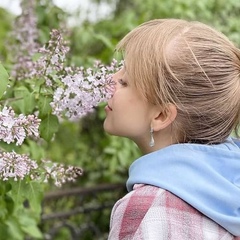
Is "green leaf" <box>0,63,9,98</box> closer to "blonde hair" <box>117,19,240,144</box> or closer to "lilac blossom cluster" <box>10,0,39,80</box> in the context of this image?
"blonde hair" <box>117,19,240,144</box>

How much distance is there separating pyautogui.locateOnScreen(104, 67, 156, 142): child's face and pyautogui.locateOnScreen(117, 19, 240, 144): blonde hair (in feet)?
0.08

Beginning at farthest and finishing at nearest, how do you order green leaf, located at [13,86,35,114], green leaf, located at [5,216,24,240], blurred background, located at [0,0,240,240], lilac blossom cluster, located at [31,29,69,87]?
blurred background, located at [0,0,240,240] < green leaf, located at [5,216,24,240] < green leaf, located at [13,86,35,114] < lilac blossom cluster, located at [31,29,69,87]

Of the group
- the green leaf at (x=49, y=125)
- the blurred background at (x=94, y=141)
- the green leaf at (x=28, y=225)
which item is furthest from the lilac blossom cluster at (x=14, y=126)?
the blurred background at (x=94, y=141)

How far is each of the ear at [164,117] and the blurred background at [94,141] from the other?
1.28 m

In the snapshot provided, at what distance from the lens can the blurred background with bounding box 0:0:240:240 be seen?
3.49 meters

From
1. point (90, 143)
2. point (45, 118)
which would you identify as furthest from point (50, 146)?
point (45, 118)

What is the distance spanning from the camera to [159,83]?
5.55 ft

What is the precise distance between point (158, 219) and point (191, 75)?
1.12ft

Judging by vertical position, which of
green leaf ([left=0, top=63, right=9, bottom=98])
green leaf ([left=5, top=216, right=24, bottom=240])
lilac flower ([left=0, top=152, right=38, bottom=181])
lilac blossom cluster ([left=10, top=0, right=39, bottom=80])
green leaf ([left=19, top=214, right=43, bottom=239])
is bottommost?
green leaf ([left=19, top=214, right=43, bottom=239])

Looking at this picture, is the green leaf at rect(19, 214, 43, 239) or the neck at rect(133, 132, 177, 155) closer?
the neck at rect(133, 132, 177, 155)

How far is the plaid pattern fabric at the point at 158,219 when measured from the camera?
1.60 meters

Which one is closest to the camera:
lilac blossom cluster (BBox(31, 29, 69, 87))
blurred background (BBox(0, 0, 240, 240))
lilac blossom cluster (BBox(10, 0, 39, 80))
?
lilac blossom cluster (BBox(31, 29, 69, 87))

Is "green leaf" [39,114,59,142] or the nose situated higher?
the nose

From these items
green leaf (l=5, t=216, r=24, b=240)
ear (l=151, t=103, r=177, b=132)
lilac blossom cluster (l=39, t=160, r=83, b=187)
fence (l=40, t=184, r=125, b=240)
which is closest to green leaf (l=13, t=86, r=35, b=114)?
lilac blossom cluster (l=39, t=160, r=83, b=187)
